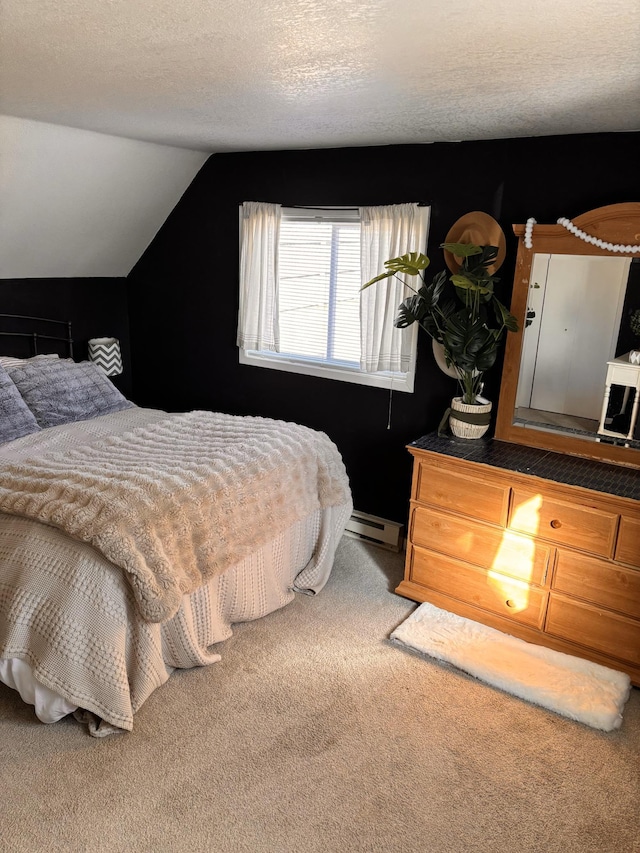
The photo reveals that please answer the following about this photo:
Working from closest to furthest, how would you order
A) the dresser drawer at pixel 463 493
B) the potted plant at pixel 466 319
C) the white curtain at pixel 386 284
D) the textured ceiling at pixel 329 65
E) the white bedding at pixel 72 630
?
the textured ceiling at pixel 329 65 → the white bedding at pixel 72 630 → the dresser drawer at pixel 463 493 → the potted plant at pixel 466 319 → the white curtain at pixel 386 284

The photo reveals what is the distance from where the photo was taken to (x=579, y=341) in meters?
3.01

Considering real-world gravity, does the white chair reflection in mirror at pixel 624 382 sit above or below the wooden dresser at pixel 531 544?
above

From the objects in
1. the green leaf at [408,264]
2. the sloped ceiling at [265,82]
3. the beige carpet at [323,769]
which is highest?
the sloped ceiling at [265,82]

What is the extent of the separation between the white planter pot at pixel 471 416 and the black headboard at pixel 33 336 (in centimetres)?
277

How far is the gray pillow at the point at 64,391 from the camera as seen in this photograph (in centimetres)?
356

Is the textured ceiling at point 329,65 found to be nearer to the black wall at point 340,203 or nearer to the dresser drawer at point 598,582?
the black wall at point 340,203

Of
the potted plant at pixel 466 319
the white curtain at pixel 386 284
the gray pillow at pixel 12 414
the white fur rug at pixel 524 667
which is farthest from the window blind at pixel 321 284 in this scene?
the white fur rug at pixel 524 667

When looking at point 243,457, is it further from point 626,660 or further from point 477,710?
point 626,660

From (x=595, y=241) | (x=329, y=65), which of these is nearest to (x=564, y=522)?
(x=595, y=241)

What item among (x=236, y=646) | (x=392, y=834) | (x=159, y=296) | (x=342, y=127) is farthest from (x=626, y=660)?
(x=159, y=296)

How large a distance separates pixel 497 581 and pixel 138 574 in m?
1.66

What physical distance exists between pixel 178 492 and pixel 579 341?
1965mm

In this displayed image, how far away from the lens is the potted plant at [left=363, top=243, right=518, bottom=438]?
309cm

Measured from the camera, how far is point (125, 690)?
7.57ft
